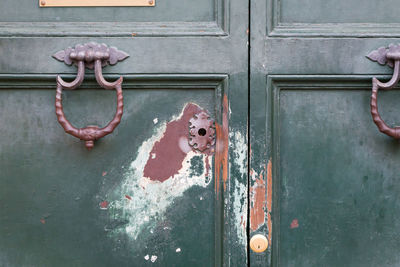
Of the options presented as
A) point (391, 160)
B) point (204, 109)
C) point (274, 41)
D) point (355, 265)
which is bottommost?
point (355, 265)

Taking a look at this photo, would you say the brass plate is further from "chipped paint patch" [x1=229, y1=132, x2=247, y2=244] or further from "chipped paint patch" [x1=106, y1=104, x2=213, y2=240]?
"chipped paint patch" [x1=229, y1=132, x2=247, y2=244]

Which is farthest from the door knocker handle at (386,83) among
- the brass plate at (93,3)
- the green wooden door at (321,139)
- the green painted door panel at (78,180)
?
the brass plate at (93,3)

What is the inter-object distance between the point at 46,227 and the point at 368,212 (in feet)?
2.44

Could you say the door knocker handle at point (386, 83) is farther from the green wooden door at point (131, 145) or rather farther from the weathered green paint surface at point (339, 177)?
the green wooden door at point (131, 145)

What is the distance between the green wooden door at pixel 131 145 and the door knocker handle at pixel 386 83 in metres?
0.28

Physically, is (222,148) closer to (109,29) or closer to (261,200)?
(261,200)

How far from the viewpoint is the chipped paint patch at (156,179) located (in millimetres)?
1038

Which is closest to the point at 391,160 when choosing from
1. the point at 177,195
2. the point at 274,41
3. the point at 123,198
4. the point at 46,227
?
the point at 274,41

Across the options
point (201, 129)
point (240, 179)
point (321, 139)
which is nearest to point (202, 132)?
point (201, 129)

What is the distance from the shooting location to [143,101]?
3.41ft

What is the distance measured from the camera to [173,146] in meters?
1.04

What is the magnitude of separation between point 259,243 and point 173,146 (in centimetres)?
30

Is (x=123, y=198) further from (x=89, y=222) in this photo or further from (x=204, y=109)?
(x=204, y=109)

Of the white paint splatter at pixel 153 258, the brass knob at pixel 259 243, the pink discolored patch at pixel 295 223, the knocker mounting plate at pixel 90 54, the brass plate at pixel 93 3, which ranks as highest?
the brass plate at pixel 93 3
